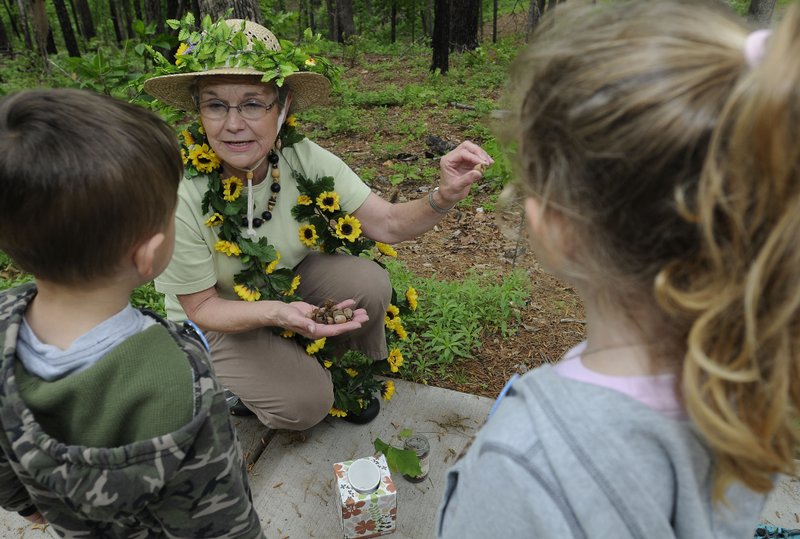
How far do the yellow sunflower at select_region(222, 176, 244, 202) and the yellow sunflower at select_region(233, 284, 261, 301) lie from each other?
359 mm

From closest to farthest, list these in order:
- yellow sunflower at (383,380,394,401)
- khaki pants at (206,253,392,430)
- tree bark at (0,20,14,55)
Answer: khaki pants at (206,253,392,430) < yellow sunflower at (383,380,394,401) < tree bark at (0,20,14,55)

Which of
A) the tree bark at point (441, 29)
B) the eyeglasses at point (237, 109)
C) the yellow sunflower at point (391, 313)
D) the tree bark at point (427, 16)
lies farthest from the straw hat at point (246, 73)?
the tree bark at point (427, 16)

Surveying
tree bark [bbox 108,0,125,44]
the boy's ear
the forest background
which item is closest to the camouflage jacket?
the boy's ear

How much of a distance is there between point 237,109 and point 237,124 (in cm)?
7

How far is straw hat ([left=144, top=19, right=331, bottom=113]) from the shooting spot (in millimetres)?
2027

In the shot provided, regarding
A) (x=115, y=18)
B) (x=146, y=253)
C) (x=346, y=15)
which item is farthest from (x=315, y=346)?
(x=115, y=18)

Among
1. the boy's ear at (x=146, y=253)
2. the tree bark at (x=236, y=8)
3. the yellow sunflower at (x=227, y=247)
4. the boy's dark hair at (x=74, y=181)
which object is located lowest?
the yellow sunflower at (x=227, y=247)

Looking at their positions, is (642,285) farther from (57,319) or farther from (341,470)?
(341,470)

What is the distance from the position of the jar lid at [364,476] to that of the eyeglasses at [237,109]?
135cm

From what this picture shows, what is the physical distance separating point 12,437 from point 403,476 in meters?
1.47

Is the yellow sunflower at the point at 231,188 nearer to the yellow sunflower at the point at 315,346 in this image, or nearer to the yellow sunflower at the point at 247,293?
the yellow sunflower at the point at 247,293

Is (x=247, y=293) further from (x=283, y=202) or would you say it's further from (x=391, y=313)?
(x=391, y=313)

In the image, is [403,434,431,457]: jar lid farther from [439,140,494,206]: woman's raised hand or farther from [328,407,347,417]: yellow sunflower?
[439,140,494,206]: woman's raised hand

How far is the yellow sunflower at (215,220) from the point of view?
2.10m
